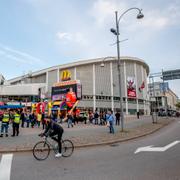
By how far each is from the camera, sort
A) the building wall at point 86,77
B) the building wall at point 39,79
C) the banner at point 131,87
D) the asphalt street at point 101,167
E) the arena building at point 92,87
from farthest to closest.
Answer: the building wall at point 39,79 < the banner at point 131,87 < the arena building at point 92,87 < the building wall at point 86,77 < the asphalt street at point 101,167

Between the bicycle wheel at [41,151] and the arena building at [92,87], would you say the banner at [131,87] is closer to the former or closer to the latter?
the arena building at [92,87]

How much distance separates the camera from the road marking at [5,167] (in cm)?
490

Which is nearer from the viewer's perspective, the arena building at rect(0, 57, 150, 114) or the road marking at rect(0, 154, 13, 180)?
the road marking at rect(0, 154, 13, 180)

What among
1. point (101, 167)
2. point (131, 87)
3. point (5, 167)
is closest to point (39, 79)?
point (131, 87)

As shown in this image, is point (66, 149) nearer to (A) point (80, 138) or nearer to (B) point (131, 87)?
(A) point (80, 138)

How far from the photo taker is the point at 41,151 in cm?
681

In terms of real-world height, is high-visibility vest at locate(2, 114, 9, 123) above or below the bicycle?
above

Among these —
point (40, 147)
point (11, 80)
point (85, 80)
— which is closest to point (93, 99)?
point (85, 80)

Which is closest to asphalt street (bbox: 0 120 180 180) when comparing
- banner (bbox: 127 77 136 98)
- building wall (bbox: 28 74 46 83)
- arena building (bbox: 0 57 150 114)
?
arena building (bbox: 0 57 150 114)

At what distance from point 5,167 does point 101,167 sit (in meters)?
3.14

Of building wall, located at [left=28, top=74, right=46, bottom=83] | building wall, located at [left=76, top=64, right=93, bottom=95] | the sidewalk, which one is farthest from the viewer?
building wall, located at [left=28, top=74, right=46, bottom=83]

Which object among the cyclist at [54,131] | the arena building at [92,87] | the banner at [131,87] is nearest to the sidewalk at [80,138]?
the cyclist at [54,131]

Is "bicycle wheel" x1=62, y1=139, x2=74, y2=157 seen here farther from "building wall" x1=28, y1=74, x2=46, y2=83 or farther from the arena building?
"building wall" x1=28, y1=74, x2=46, y2=83

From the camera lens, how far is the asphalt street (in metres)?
4.78
